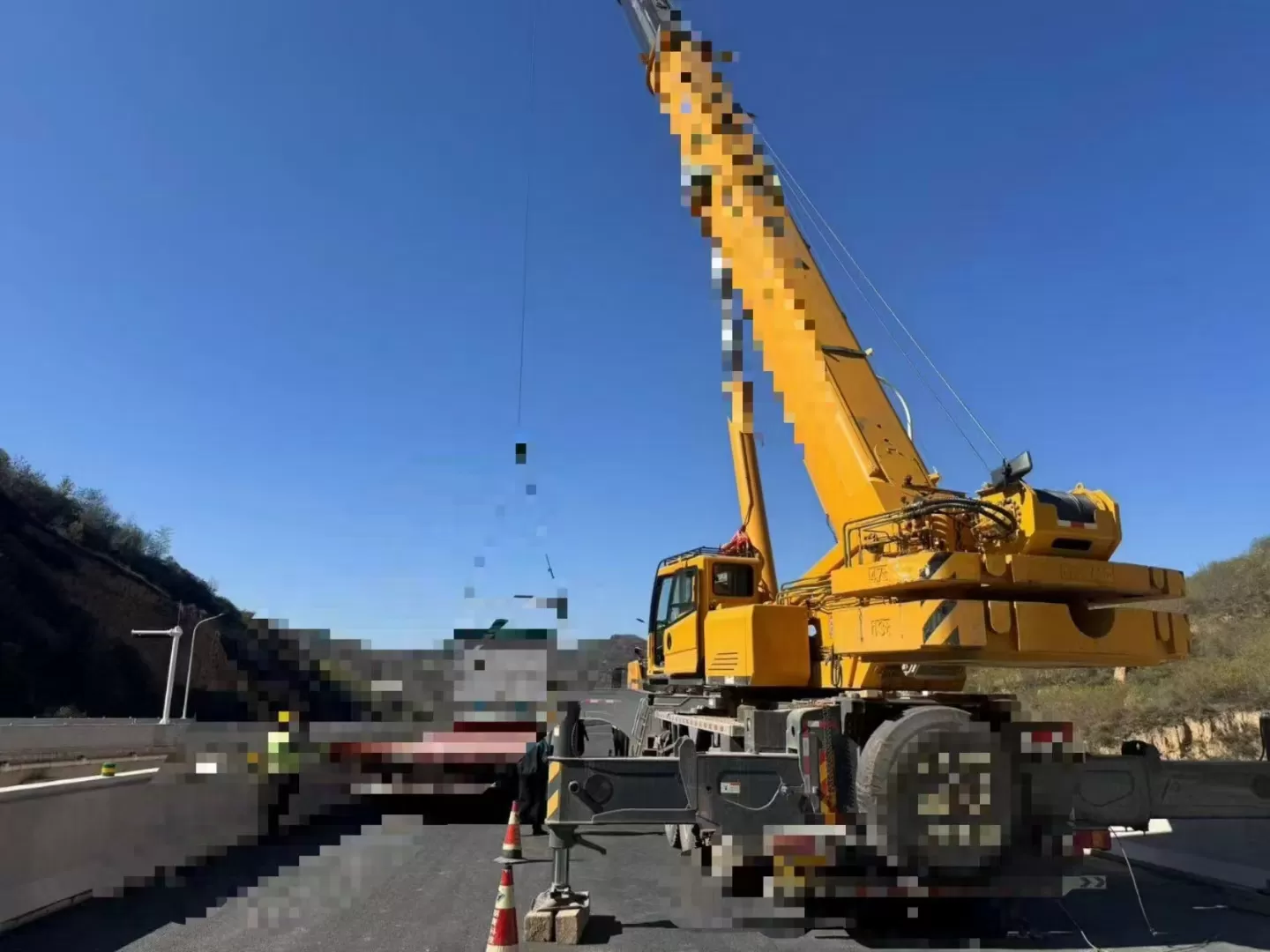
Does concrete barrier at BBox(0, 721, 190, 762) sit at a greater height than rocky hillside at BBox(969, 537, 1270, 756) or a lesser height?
lesser

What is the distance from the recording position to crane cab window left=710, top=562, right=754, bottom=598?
935cm

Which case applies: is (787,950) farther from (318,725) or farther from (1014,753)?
(318,725)

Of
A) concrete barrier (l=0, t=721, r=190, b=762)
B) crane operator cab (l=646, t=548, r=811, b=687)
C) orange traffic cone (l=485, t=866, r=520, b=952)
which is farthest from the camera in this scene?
concrete barrier (l=0, t=721, r=190, b=762)

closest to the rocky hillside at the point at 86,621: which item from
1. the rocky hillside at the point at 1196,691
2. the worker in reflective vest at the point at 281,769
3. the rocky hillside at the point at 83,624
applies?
the rocky hillside at the point at 83,624

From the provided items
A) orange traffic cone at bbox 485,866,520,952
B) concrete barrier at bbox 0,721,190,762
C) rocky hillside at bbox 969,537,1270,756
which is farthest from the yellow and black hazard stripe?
concrete barrier at bbox 0,721,190,762

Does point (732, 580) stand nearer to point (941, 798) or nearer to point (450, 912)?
point (941, 798)

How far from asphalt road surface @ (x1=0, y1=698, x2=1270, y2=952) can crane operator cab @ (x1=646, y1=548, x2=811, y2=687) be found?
6.52 ft

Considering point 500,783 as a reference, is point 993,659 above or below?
above

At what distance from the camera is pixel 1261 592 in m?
24.2

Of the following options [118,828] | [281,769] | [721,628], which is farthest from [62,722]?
[721,628]

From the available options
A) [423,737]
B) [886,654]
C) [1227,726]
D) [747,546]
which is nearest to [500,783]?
[423,737]

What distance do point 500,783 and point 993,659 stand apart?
7.80 metres

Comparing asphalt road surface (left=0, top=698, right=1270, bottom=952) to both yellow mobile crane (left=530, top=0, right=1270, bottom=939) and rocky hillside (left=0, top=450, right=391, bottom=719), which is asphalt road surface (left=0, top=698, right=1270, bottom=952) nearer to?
yellow mobile crane (left=530, top=0, right=1270, bottom=939)

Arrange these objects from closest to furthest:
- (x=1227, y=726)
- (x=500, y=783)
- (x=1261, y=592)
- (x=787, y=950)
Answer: (x=787, y=950) → (x=500, y=783) → (x=1227, y=726) → (x=1261, y=592)
